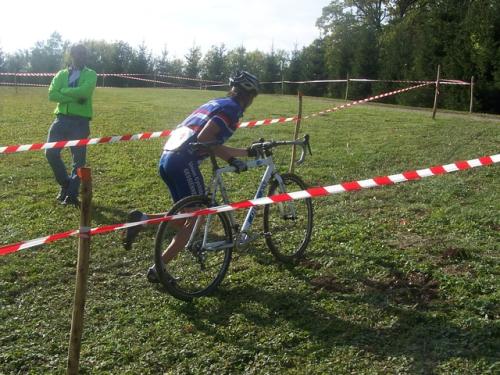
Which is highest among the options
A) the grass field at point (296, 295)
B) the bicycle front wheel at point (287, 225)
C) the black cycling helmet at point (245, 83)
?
the black cycling helmet at point (245, 83)

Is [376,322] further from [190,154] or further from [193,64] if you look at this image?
[193,64]

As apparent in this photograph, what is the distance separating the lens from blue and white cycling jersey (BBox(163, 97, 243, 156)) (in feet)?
14.4

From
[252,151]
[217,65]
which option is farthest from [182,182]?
[217,65]

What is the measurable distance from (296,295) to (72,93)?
402 centimetres

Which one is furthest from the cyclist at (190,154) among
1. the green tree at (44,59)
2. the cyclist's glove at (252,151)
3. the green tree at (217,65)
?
the green tree at (44,59)

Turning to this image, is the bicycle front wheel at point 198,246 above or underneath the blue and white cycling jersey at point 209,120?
underneath

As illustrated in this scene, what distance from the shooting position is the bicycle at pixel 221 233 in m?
4.28

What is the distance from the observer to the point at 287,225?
17.9 feet

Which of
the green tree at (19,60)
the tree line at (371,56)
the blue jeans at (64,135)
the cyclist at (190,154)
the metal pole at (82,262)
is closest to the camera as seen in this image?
the metal pole at (82,262)

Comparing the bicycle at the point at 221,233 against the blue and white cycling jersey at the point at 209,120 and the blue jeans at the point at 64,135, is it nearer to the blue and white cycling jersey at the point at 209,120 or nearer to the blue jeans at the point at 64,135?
the blue and white cycling jersey at the point at 209,120

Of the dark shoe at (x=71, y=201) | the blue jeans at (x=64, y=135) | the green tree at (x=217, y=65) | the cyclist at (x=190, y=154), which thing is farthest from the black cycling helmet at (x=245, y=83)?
the green tree at (x=217, y=65)

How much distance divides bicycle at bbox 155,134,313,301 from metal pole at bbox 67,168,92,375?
1092mm

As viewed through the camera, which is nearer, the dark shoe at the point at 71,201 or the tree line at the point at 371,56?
the dark shoe at the point at 71,201

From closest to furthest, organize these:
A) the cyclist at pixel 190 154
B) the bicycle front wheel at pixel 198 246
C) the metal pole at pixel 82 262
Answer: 1. the metal pole at pixel 82 262
2. the bicycle front wheel at pixel 198 246
3. the cyclist at pixel 190 154
